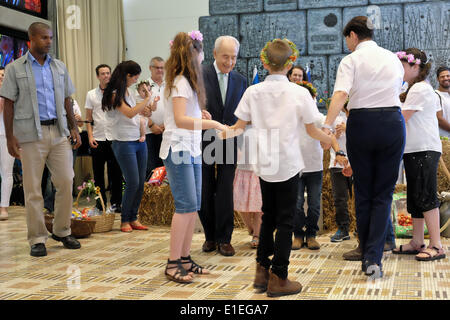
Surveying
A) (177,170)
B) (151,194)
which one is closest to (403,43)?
(151,194)

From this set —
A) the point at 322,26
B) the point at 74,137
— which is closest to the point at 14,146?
the point at 74,137

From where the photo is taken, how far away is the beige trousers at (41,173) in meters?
4.27

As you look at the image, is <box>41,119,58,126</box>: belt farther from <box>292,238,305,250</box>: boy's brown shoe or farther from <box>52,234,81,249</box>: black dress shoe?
<box>292,238,305,250</box>: boy's brown shoe

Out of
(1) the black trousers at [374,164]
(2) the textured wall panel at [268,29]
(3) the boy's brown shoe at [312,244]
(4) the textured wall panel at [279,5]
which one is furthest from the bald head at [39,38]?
(4) the textured wall panel at [279,5]

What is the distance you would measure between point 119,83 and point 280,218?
2695 mm

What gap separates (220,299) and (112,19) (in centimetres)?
663

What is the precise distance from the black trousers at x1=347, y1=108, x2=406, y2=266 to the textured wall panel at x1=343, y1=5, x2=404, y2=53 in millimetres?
4588

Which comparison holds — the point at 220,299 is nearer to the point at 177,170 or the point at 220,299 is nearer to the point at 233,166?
the point at 177,170

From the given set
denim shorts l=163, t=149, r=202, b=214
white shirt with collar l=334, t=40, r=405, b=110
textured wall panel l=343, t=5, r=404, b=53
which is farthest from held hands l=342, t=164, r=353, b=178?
textured wall panel l=343, t=5, r=404, b=53

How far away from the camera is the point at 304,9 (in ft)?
25.6

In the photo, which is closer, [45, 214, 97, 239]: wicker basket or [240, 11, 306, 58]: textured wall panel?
[45, 214, 97, 239]: wicker basket

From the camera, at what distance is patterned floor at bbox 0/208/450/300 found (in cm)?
304

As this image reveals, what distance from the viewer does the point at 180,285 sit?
10.7 feet

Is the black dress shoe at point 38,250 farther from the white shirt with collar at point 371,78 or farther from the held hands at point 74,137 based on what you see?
the white shirt with collar at point 371,78
